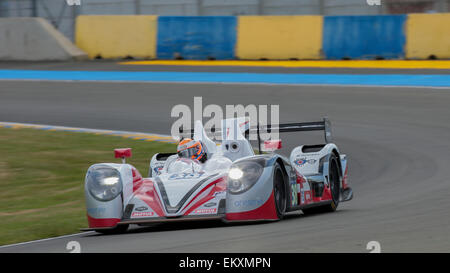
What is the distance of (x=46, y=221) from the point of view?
9.14 metres

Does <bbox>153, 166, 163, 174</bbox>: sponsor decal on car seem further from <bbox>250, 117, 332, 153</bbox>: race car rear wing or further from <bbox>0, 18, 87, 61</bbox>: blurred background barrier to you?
<bbox>0, 18, 87, 61</bbox>: blurred background barrier

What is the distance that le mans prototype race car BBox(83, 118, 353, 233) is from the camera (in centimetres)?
793

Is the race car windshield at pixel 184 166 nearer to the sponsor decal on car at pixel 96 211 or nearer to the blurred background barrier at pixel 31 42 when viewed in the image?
the sponsor decal on car at pixel 96 211

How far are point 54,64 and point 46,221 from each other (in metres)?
19.7

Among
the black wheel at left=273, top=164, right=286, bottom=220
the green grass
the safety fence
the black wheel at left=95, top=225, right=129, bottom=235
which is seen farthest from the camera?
the safety fence

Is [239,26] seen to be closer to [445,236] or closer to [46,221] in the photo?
[46,221]

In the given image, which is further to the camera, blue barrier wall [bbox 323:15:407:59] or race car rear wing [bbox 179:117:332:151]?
blue barrier wall [bbox 323:15:407:59]

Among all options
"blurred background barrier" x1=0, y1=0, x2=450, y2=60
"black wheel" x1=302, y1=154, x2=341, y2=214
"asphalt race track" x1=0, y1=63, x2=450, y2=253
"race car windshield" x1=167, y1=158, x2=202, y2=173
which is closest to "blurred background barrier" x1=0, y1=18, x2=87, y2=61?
"blurred background barrier" x1=0, y1=0, x2=450, y2=60

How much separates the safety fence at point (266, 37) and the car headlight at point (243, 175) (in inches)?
623

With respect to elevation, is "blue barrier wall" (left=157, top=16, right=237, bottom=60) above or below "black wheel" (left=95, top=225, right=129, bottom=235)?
above

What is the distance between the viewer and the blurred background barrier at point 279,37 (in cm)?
2462

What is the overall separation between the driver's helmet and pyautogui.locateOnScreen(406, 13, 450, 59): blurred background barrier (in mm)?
15224
